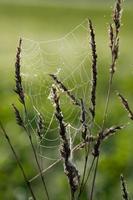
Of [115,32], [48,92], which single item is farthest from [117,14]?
[48,92]

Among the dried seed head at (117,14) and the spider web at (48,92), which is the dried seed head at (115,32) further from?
the spider web at (48,92)

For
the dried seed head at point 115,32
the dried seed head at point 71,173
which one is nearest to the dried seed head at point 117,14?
the dried seed head at point 115,32

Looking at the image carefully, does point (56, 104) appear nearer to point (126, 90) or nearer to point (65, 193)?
point (65, 193)

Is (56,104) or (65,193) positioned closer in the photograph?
(56,104)

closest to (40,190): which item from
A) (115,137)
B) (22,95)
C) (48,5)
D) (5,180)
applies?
(5,180)

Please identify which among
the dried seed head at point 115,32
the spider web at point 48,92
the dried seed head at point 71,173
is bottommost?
the dried seed head at point 71,173

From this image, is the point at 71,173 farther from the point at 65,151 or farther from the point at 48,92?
the point at 48,92

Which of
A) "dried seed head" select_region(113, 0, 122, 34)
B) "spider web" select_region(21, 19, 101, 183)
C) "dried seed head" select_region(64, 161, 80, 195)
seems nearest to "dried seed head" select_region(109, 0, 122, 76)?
"dried seed head" select_region(113, 0, 122, 34)

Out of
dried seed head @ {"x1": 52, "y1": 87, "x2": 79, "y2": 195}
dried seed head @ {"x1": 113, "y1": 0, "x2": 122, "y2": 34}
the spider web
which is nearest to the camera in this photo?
dried seed head @ {"x1": 52, "y1": 87, "x2": 79, "y2": 195}

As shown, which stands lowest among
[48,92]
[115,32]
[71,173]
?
[71,173]

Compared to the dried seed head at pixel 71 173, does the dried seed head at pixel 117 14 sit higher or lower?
higher

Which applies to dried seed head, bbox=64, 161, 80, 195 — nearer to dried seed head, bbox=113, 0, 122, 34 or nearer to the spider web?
the spider web
